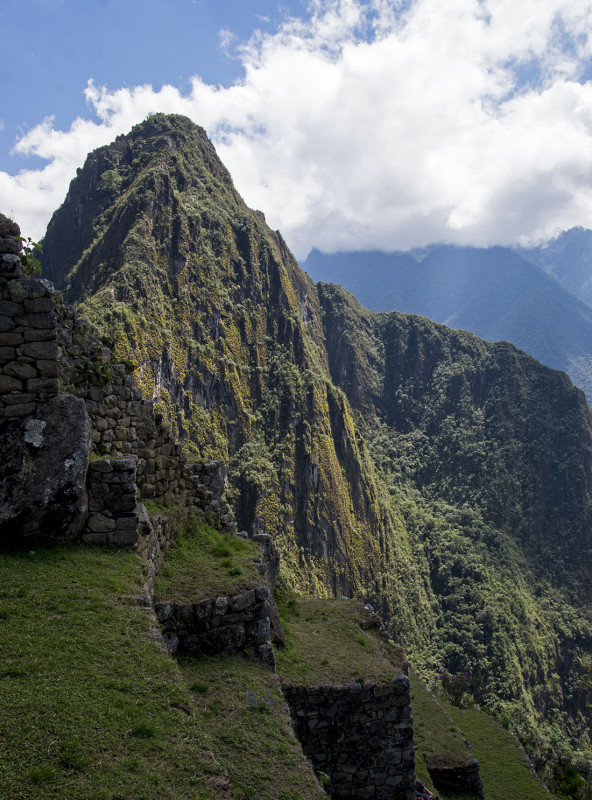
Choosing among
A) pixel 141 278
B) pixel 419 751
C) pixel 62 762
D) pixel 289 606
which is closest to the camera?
pixel 62 762

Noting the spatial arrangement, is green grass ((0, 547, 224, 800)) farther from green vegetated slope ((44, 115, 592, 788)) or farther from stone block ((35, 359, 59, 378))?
green vegetated slope ((44, 115, 592, 788))

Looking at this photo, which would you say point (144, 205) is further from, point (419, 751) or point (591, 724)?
point (591, 724)

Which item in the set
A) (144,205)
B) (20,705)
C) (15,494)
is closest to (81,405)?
(15,494)

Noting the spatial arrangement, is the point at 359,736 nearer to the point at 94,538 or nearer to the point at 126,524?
the point at 126,524

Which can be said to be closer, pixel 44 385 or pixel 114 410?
pixel 44 385

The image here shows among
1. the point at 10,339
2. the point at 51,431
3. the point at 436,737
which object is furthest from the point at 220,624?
the point at 436,737

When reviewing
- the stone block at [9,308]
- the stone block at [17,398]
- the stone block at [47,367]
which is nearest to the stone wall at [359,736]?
the stone block at [17,398]

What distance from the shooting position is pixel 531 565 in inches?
5871

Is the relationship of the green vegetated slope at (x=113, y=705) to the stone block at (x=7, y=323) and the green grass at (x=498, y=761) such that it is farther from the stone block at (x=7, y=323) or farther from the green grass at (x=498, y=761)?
the green grass at (x=498, y=761)

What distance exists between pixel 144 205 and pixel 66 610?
114 meters

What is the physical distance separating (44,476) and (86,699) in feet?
8.94

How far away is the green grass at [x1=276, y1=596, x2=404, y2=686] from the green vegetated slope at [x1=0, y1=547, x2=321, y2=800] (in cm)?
210

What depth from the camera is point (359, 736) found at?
8047mm

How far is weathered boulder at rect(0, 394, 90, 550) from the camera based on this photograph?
18.1 ft
